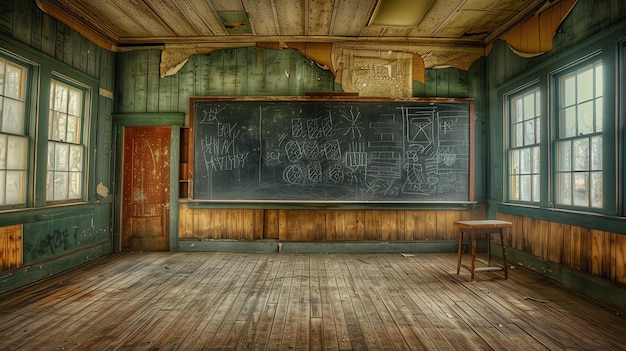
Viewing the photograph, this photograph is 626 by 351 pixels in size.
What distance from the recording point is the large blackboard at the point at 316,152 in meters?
4.70

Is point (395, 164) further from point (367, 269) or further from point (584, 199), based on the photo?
point (584, 199)

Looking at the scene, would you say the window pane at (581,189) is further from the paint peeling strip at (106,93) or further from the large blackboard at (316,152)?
the paint peeling strip at (106,93)

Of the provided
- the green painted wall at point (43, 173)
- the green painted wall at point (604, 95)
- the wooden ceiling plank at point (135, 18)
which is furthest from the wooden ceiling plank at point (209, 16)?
the green painted wall at point (604, 95)

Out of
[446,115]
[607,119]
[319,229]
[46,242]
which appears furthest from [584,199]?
[46,242]

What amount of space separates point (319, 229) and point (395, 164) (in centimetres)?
154

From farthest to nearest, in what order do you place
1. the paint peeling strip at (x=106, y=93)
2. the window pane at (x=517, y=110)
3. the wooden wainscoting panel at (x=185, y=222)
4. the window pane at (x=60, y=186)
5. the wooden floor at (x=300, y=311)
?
the wooden wainscoting panel at (x=185, y=222), the paint peeling strip at (x=106, y=93), the window pane at (x=517, y=110), the window pane at (x=60, y=186), the wooden floor at (x=300, y=311)

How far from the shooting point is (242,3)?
151 inches

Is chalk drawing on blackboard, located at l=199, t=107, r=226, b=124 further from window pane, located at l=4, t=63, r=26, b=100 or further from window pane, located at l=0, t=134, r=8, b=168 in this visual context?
window pane, located at l=0, t=134, r=8, b=168

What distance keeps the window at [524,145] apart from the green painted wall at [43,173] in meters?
5.98

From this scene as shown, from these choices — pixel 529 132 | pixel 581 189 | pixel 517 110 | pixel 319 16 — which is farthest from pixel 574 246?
pixel 319 16

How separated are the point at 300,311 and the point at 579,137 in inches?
134

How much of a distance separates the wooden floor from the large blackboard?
1.20 m

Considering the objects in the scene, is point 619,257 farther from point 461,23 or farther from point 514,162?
point 461,23

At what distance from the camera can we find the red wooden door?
4.80 m
